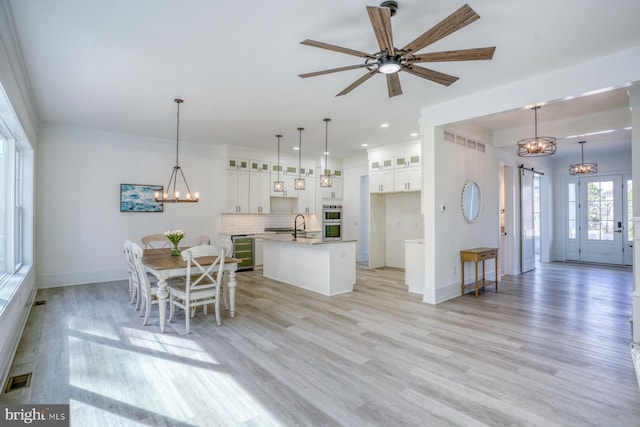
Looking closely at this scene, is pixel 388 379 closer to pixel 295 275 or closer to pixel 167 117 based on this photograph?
pixel 295 275

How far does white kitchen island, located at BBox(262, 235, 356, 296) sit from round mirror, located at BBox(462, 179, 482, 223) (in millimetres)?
1998

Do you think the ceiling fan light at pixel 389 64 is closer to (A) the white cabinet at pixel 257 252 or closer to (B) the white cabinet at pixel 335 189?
(A) the white cabinet at pixel 257 252

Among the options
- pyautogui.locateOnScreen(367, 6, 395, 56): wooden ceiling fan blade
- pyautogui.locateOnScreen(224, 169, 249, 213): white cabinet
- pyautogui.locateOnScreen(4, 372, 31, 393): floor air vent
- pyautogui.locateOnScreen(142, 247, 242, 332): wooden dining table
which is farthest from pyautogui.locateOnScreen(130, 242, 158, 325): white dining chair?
pyautogui.locateOnScreen(224, 169, 249, 213): white cabinet

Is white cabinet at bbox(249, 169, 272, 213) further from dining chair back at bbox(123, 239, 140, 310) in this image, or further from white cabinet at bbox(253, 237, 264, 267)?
dining chair back at bbox(123, 239, 140, 310)

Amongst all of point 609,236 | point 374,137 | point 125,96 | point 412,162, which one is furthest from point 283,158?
point 609,236

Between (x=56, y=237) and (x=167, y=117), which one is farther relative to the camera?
(x=56, y=237)

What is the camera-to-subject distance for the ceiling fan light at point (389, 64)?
2.52 metres

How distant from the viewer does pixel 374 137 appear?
21.9 ft

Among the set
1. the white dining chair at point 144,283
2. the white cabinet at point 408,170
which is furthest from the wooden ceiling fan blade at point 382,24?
the white cabinet at point 408,170

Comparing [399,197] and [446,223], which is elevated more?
[399,197]

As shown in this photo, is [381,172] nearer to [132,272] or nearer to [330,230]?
[330,230]

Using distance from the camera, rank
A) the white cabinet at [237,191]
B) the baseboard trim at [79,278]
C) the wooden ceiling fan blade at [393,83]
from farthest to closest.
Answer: the white cabinet at [237,191] < the baseboard trim at [79,278] < the wooden ceiling fan blade at [393,83]

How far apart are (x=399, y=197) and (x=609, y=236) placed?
5.80 m

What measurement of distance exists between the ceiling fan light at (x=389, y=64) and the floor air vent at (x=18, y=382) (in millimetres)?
3729
